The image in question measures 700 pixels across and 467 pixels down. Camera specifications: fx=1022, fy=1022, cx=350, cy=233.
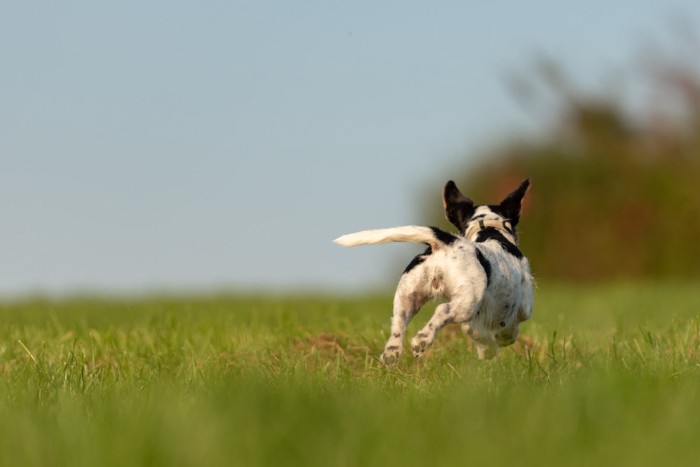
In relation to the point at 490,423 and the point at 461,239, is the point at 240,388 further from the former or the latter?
the point at 461,239

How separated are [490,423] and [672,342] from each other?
12.2 feet

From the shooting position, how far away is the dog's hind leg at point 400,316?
5.68 metres

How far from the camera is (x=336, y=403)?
377 centimetres

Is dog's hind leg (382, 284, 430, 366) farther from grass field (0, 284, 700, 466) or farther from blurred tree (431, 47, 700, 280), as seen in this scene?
blurred tree (431, 47, 700, 280)

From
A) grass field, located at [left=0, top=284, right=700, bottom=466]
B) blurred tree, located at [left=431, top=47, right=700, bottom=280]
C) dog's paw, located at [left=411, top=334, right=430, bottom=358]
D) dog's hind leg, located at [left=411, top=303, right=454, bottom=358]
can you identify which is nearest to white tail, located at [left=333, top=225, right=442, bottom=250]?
dog's hind leg, located at [left=411, top=303, right=454, bottom=358]

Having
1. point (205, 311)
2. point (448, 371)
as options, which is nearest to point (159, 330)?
point (205, 311)

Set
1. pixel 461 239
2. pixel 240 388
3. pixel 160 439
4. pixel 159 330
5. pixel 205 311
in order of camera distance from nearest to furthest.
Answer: pixel 160 439, pixel 240 388, pixel 461 239, pixel 159 330, pixel 205 311

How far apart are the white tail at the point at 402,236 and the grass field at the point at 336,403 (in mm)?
716

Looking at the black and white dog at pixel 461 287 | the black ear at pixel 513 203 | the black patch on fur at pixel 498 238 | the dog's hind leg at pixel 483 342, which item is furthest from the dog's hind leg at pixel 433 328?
the black ear at pixel 513 203

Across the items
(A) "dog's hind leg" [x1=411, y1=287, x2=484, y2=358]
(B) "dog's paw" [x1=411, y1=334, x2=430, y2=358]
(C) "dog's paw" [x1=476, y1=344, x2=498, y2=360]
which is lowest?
(C) "dog's paw" [x1=476, y1=344, x2=498, y2=360]

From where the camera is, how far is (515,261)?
20.1 feet

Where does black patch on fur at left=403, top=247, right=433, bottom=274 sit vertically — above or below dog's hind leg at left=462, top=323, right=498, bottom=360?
above

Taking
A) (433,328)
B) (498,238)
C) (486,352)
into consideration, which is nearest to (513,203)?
(498,238)

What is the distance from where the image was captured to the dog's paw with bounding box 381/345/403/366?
573 cm
